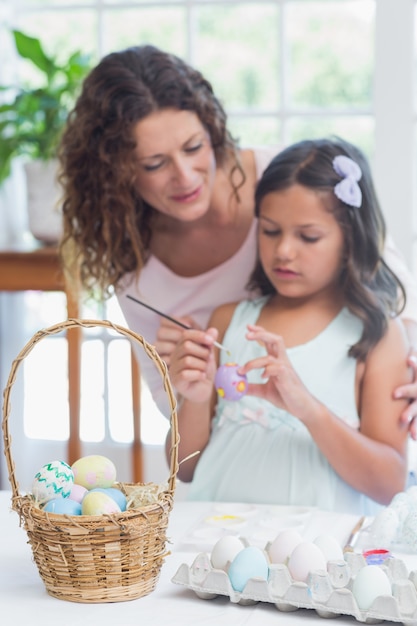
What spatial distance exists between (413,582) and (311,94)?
236 centimetres

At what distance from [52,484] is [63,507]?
0.14 ft

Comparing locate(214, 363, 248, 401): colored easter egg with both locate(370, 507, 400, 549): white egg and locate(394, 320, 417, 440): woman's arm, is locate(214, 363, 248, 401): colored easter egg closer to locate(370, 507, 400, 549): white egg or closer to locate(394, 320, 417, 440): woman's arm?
locate(394, 320, 417, 440): woman's arm

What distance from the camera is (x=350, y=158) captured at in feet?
7.00

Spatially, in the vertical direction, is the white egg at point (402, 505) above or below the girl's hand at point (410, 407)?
below

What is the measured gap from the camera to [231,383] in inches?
76.0

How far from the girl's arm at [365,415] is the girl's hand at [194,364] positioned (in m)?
0.09

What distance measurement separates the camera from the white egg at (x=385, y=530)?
1577mm

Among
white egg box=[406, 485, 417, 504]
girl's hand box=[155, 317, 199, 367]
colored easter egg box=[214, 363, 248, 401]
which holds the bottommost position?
white egg box=[406, 485, 417, 504]

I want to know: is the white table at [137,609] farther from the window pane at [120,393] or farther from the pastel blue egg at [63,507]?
the window pane at [120,393]

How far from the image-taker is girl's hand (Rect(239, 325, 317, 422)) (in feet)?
6.31

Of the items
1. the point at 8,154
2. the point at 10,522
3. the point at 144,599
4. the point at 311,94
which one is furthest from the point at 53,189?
the point at 144,599

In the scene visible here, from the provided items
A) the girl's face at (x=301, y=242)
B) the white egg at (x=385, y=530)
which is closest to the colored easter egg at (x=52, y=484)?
the white egg at (x=385, y=530)

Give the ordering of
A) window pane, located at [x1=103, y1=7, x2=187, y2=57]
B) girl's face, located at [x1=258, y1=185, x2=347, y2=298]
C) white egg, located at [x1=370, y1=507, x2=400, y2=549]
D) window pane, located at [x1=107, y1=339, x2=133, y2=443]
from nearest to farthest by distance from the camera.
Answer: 1. white egg, located at [x1=370, y1=507, x2=400, y2=549]
2. girl's face, located at [x1=258, y1=185, x2=347, y2=298]
3. window pane, located at [x1=103, y1=7, x2=187, y2=57]
4. window pane, located at [x1=107, y1=339, x2=133, y2=443]

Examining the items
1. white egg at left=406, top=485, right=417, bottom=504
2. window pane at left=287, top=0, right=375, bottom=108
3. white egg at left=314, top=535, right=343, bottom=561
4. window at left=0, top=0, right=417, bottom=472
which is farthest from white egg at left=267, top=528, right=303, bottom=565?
window pane at left=287, top=0, right=375, bottom=108
